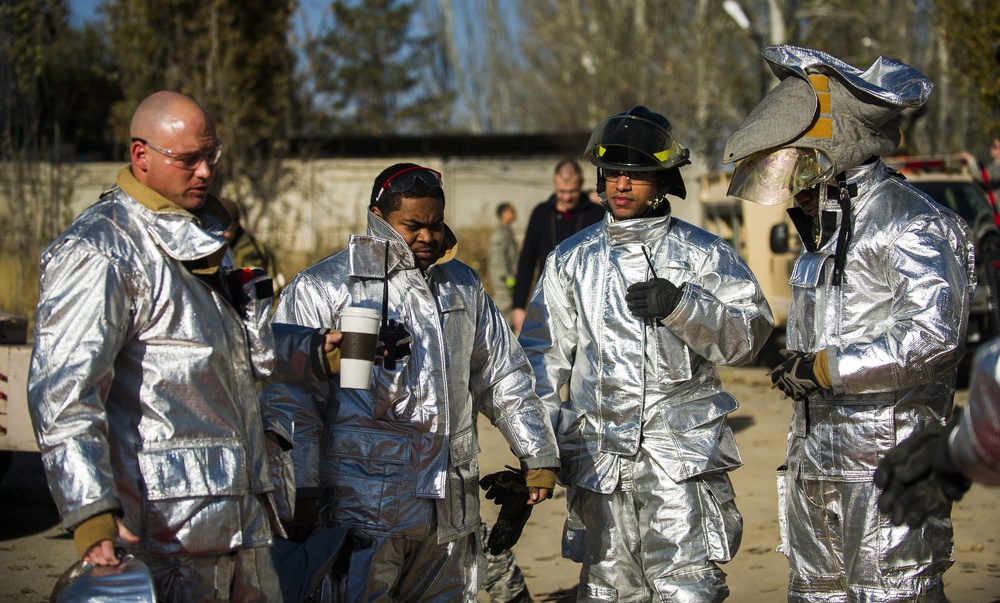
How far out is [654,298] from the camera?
3.89 metres

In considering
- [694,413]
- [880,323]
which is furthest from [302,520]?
[880,323]

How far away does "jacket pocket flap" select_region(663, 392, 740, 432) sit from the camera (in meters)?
4.04

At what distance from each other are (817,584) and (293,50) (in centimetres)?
1549

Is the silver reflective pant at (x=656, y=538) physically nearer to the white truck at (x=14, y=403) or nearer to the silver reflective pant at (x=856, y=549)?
the silver reflective pant at (x=856, y=549)

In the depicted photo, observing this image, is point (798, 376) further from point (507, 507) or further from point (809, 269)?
point (507, 507)

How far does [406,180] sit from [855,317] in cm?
159

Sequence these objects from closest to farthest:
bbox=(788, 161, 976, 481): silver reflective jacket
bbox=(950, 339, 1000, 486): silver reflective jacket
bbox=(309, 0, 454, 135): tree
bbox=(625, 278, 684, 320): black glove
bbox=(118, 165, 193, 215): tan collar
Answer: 1. bbox=(950, 339, 1000, 486): silver reflective jacket
2. bbox=(118, 165, 193, 215): tan collar
3. bbox=(788, 161, 976, 481): silver reflective jacket
4. bbox=(625, 278, 684, 320): black glove
5. bbox=(309, 0, 454, 135): tree

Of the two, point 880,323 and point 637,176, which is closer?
point 880,323

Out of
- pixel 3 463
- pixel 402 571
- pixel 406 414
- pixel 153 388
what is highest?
pixel 153 388

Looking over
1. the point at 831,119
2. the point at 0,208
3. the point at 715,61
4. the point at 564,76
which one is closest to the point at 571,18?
the point at 564,76

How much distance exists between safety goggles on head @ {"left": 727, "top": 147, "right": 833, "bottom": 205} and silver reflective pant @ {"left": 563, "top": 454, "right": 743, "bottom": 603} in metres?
1.07

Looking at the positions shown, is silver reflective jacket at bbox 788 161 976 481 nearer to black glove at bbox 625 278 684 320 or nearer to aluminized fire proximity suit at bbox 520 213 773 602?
aluminized fire proximity suit at bbox 520 213 773 602

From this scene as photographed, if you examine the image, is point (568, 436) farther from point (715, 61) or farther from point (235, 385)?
point (715, 61)

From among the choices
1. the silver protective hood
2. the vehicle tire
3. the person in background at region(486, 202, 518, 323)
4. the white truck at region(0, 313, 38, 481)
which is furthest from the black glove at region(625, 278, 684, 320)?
the person in background at region(486, 202, 518, 323)
